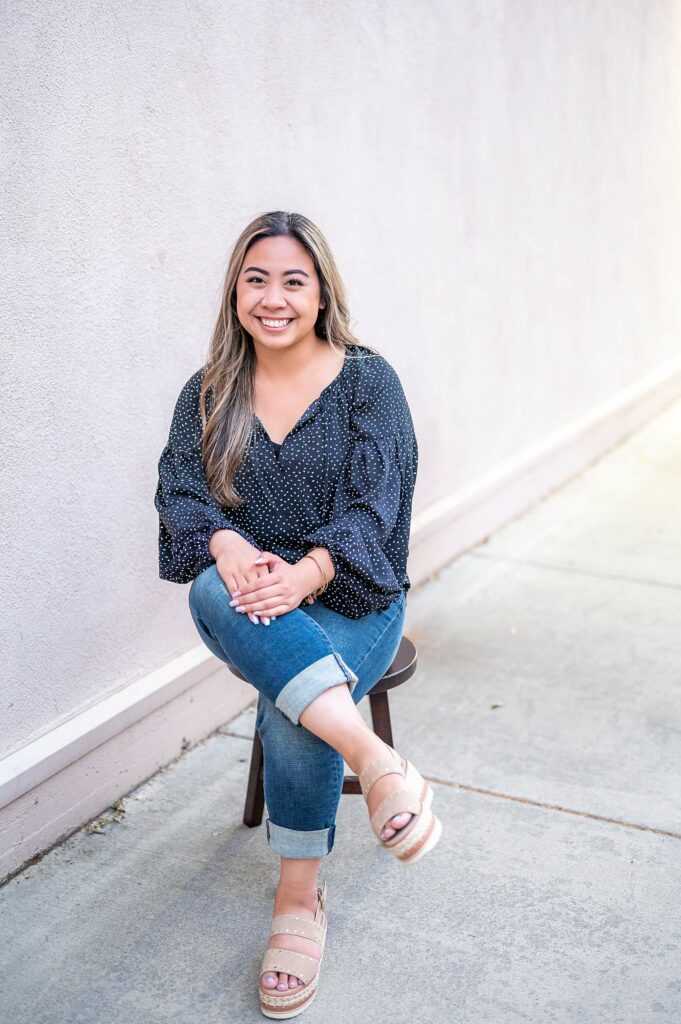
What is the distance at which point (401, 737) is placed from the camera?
348cm

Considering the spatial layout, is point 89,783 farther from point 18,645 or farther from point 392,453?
point 392,453

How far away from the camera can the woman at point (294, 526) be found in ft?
7.39

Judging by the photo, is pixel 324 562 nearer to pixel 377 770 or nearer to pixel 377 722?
pixel 377 770

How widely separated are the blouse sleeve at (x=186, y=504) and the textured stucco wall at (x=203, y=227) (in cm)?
44

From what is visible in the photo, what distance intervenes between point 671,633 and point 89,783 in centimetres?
237

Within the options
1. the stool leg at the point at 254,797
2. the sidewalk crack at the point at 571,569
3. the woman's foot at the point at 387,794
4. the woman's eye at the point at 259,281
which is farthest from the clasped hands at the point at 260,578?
the sidewalk crack at the point at 571,569

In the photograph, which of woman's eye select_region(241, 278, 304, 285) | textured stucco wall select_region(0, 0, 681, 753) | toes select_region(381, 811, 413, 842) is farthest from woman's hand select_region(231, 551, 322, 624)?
textured stucco wall select_region(0, 0, 681, 753)

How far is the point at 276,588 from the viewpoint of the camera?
2.25m

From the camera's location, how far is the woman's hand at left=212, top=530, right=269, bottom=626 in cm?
230

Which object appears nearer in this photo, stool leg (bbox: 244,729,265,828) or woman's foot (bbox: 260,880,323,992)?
woman's foot (bbox: 260,880,323,992)

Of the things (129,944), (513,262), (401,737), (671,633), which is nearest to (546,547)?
(671,633)

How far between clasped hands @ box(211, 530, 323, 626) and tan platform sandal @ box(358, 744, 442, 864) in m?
0.38

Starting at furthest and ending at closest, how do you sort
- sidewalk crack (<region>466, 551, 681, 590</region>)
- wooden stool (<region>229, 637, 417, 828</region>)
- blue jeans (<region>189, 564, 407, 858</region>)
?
sidewalk crack (<region>466, 551, 681, 590</region>)
wooden stool (<region>229, 637, 417, 828</region>)
blue jeans (<region>189, 564, 407, 858</region>)

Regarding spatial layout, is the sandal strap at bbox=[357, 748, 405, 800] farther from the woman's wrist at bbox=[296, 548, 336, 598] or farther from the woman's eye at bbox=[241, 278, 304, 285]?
the woman's eye at bbox=[241, 278, 304, 285]
